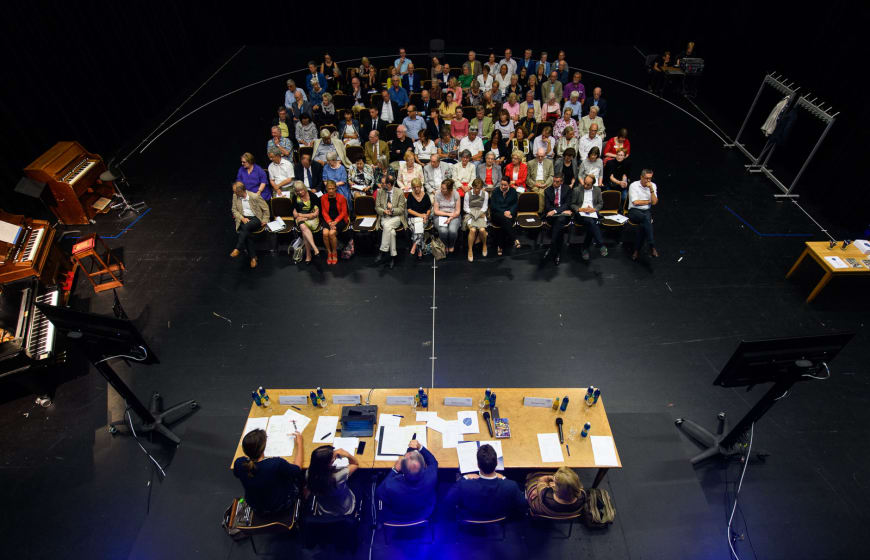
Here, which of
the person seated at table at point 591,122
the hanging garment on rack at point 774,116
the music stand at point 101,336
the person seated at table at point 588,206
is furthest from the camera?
the person seated at table at point 591,122

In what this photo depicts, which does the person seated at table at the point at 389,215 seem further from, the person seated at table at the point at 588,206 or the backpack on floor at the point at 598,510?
the backpack on floor at the point at 598,510

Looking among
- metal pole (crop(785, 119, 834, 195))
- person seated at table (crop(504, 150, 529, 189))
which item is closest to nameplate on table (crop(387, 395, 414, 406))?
person seated at table (crop(504, 150, 529, 189))

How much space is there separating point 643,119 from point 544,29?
572 centimetres

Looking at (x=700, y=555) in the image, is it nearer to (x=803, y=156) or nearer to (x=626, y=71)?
(x=803, y=156)

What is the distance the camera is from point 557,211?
7.23 meters

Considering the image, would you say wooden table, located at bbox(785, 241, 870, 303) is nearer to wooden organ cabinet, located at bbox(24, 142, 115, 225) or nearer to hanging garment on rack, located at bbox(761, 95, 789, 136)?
hanging garment on rack, located at bbox(761, 95, 789, 136)

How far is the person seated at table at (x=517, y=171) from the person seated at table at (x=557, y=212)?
1.65ft

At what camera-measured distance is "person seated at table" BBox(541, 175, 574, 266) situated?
7.07 m

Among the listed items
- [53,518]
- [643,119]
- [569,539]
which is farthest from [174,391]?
[643,119]

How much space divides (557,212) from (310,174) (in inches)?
158

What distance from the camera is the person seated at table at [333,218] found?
6977mm

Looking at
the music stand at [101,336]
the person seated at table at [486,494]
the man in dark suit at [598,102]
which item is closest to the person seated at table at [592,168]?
the man in dark suit at [598,102]

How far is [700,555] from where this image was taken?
407cm

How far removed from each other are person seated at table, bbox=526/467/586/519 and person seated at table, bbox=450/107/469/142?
6572mm
